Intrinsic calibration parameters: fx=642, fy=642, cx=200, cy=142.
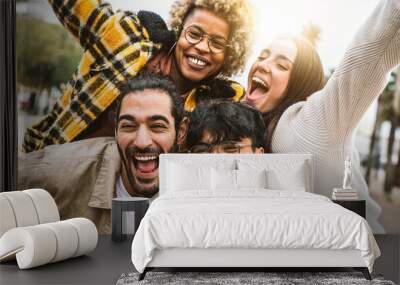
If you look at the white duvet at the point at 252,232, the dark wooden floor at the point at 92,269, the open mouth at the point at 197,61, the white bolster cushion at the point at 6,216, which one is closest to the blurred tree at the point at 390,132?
the dark wooden floor at the point at 92,269

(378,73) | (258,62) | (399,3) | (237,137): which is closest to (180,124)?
(237,137)

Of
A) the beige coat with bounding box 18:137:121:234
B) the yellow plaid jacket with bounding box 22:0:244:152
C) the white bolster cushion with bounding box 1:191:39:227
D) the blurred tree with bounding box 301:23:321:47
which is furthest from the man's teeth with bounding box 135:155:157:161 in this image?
the blurred tree with bounding box 301:23:321:47

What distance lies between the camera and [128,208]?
22.2 feet

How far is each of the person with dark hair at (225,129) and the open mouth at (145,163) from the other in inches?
16.6

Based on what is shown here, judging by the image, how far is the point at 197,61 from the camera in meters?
7.31

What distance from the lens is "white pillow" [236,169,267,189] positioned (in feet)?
21.5

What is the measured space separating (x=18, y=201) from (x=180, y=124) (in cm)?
228

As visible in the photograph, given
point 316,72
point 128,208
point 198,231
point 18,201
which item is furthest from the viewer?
point 316,72

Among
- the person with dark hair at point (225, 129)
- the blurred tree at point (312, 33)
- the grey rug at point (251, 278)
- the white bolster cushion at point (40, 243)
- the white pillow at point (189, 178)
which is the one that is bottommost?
the grey rug at point (251, 278)

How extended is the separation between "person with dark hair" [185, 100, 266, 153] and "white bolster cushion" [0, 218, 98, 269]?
7.08ft

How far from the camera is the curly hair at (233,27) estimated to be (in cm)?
729

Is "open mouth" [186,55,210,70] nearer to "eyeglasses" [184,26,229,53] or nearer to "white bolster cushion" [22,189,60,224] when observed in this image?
"eyeglasses" [184,26,229,53]

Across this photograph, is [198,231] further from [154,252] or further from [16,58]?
[16,58]

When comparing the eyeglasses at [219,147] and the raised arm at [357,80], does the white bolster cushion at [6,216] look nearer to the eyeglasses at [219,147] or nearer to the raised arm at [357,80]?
the eyeglasses at [219,147]
